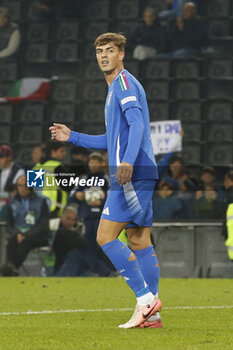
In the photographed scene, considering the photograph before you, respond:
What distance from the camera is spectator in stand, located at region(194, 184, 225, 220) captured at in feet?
37.1

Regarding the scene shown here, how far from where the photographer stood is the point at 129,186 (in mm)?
5223

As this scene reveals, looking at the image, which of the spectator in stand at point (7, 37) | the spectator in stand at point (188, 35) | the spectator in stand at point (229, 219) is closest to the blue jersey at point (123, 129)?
the spectator in stand at point (229, 219)

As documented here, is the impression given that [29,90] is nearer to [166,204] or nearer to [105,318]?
[166,204]

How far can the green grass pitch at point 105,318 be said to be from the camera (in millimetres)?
4594

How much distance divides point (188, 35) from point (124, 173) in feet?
33.7

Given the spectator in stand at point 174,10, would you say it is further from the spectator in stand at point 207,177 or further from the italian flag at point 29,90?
the spectator in stand at point 207,177

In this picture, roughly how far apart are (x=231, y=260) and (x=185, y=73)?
5.10 meters

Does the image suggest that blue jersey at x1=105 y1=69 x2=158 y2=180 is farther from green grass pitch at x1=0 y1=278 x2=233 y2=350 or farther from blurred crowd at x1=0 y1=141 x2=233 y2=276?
blurred crowd at x1=0 y1=141 x2=233 y2=276

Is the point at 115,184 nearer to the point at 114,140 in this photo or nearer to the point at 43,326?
the point at 114,140

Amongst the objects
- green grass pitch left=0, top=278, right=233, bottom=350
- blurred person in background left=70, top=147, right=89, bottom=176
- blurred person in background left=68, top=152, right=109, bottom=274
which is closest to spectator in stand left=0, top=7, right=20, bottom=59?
blurred person in background left=70, top=147, right=89, bottom=176

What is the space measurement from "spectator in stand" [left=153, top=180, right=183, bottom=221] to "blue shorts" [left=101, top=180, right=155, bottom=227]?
19.7ft

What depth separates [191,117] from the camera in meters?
14.5

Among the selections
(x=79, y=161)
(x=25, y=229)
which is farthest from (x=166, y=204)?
(x=25, y=229)

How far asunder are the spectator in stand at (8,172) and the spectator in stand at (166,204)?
1.89 meters
